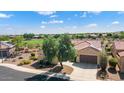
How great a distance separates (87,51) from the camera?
22.8 metres

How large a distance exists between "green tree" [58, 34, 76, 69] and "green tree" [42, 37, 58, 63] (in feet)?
2.41

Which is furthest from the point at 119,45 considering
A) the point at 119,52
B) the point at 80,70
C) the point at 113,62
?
the point at 80,70

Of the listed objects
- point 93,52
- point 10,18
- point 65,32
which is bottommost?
point 93,52

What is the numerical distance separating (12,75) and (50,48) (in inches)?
182

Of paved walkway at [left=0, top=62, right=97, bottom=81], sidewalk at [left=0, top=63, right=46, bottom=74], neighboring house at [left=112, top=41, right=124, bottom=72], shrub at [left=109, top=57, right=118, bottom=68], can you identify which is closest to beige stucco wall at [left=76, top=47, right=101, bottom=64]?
paved walkway at [left=0, top=62, right=97, bottom=81]

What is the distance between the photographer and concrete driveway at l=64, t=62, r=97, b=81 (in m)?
18.7

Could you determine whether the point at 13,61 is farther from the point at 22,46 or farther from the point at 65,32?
the point at 65,32

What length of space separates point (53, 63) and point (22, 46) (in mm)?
7441

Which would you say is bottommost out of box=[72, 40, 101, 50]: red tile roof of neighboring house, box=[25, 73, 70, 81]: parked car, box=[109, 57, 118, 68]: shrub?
box=[25, 73, 70, 81]: parked car

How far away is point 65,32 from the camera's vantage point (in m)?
19.5

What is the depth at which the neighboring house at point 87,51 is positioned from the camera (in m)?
21.7

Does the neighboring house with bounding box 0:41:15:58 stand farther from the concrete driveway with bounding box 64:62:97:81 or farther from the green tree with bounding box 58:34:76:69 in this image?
the concrete driveway with bounding box 64:62:97:81
